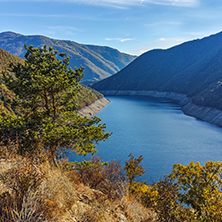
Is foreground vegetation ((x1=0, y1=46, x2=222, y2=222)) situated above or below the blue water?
above

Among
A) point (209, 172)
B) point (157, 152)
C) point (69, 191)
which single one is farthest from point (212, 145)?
point (69, 191)

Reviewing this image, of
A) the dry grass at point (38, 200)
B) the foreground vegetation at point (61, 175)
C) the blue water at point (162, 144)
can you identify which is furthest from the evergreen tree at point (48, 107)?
the blue water at point (162, 144)

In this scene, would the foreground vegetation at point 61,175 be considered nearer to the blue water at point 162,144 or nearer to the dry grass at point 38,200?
the dry grass at point 38,200

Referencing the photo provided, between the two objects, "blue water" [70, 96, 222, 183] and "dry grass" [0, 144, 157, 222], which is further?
"blue water" [70, 96, 222, 183]

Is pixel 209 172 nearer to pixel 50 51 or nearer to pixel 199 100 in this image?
pixel 50 51

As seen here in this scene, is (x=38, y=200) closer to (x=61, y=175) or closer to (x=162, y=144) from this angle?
(x=61, y=175)

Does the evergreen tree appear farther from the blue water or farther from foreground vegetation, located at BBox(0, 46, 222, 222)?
the blue water

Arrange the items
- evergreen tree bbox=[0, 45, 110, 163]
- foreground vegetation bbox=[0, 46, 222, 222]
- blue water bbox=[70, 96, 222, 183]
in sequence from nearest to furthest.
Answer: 1. foreground vegetation bbox=[0, 46, 222, 222]
2. evergreen tree bbox=[0, 45, 110, 163]
3. blue water bbox=[70, 96, 222, 183]

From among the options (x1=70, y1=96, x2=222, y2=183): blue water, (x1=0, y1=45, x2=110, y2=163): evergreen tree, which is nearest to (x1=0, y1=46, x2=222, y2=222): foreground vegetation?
(x1=0, y1=45, x2=110, y2=163): evergreen tree

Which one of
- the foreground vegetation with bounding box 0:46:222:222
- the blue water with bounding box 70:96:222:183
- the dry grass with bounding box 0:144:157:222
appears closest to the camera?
the dry grass with bounding box 0:144:157:222
